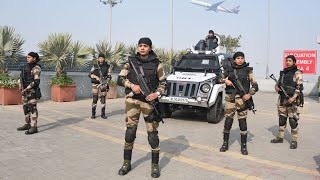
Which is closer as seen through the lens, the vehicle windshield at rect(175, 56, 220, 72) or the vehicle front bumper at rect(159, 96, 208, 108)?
the vehicle front bumper at rect(159, 96, 208, 108)

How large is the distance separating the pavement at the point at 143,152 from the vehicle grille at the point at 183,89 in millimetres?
804

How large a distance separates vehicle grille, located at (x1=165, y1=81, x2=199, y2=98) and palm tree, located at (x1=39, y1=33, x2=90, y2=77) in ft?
17.6

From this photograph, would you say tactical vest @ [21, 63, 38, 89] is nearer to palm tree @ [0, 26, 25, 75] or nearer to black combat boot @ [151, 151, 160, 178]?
black combat boot @ [151, 151, 160, 178]

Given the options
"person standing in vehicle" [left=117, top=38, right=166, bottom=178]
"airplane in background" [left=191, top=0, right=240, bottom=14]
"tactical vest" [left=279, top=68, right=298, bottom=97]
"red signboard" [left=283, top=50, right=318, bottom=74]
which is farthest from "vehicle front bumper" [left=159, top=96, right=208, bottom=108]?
"airplane in background" [left=191, top=0, right=240, bottom=14]

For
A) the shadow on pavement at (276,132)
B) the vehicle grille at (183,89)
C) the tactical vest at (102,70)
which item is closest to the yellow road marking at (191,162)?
the tactical vest at (102,70)

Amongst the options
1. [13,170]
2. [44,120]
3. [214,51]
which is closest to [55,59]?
[44,120]

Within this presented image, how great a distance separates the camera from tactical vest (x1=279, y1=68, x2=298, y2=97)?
20.7ft

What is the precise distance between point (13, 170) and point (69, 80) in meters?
8.20

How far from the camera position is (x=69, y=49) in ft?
40.3

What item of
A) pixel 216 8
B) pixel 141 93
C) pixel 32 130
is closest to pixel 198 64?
pixel 32 130

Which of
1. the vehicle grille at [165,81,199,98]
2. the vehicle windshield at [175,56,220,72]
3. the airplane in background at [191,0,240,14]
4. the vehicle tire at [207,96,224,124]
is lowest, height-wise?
the vehicle tire at [207,96,224,124]

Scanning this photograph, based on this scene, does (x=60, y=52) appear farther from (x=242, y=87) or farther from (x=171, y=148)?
(x=242, y=87)

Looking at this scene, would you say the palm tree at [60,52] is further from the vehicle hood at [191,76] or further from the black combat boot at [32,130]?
the black combat boot at [32,130]

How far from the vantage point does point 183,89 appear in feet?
27.2
